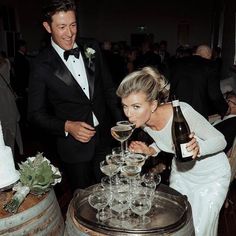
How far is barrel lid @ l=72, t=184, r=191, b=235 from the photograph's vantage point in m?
1.40

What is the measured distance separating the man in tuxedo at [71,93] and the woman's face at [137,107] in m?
0.36

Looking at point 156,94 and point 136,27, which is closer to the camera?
point 156,94

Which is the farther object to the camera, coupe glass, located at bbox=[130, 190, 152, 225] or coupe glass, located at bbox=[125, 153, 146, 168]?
coupe glass, located at bbox=[125, 153, 146, 168]

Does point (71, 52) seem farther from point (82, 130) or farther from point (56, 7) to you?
point (82, 130)

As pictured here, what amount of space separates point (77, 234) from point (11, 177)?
0.54 metres

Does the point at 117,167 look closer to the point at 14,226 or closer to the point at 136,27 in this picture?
the point at 14,226

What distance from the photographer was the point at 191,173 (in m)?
2.18

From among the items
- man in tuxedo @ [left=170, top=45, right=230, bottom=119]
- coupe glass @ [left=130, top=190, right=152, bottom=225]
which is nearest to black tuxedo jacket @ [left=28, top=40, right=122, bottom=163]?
coupe glass @ [left=130, top=190, right=152, bottom=225]

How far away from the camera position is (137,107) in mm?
1889

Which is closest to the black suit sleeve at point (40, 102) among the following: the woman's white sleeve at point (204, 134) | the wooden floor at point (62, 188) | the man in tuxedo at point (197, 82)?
the woman's white sleeve at point (204, 134)

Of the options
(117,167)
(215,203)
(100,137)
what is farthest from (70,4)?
(215,203)

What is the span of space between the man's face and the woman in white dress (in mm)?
554

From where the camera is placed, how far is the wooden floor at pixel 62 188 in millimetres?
3160

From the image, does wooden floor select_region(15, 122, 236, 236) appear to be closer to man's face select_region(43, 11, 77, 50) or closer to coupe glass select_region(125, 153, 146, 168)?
coupe glass select_region(125, 153, 146, 168)
